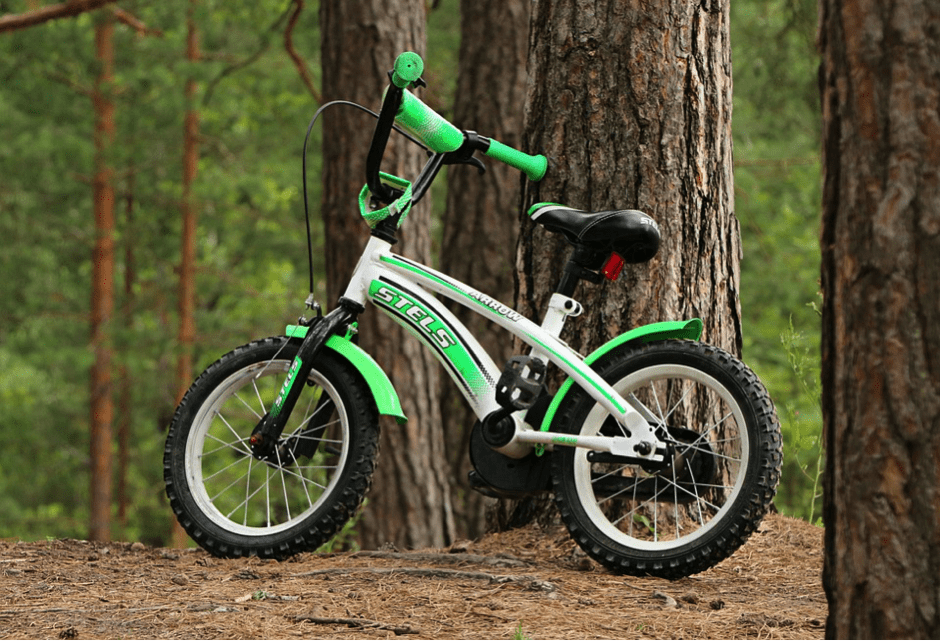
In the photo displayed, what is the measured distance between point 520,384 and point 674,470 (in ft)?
2.05

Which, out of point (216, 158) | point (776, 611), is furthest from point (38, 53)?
point (776, 611)

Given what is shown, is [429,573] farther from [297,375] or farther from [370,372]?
[297,375]

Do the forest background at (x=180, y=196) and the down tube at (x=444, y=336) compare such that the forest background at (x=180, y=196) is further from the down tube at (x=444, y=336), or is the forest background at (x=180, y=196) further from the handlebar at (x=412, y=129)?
the down tube at (x=444, y=336)

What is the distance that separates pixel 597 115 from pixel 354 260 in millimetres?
2831

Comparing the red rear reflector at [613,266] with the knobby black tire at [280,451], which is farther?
the knobby black tire at [280,451]

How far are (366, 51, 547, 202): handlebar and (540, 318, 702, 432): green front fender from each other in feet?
2.75

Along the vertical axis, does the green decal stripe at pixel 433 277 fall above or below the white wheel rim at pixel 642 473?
above

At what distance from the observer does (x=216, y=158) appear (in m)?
14.4

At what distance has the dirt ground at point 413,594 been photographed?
106 inches

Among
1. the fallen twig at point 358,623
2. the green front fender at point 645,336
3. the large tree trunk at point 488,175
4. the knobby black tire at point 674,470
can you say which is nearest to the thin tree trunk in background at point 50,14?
the large tree trunk at point 488,175

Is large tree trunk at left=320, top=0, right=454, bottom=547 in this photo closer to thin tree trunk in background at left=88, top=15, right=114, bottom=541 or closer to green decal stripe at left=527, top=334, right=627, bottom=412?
green decal stripe at left=527, top=334, right=627, bottom=412

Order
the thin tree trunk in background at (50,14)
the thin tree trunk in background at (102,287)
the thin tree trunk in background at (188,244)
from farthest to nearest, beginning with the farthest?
1. the thin tree trunk in background at (102,287)
2. the thin tree trunk in background at (188,244)
3. the thin tree trunk in background at (50,14)

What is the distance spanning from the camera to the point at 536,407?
12.0 feet

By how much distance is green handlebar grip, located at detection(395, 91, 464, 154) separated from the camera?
3.76 meters
